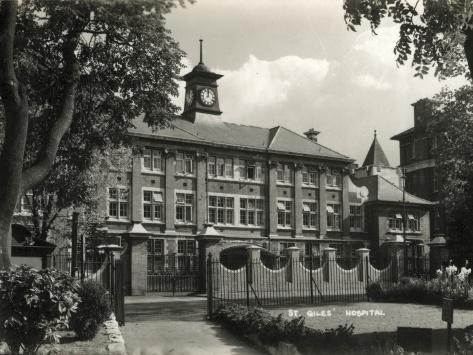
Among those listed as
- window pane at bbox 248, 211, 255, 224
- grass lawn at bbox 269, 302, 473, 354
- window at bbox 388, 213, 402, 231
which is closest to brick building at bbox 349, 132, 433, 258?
window at bbox 388, 213, 402, 231

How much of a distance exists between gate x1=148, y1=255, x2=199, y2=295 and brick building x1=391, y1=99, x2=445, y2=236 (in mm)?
24159

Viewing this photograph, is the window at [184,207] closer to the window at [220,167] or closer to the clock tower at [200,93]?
the window at [220,167]

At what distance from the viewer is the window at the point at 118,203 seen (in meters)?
41.0

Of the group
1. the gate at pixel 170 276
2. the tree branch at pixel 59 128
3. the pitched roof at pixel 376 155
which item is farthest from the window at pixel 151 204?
the pitched roof at pixel 376 155

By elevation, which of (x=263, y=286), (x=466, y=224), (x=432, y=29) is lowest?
(x=263, y=286)

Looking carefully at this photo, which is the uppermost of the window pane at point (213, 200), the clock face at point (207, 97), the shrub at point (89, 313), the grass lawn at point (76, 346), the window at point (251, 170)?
the clock face at point (207, 97)

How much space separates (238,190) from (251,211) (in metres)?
1.88

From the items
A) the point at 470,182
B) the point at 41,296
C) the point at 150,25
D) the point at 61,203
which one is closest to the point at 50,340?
A: the point at 41,296

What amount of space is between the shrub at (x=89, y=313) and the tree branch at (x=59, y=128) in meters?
2.37

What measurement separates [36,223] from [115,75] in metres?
13.4

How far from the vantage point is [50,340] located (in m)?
10.1

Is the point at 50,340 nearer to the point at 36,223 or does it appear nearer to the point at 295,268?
the point at 36,223

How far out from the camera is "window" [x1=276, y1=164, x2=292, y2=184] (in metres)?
47.6

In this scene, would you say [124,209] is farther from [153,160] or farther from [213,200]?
[213,200]
